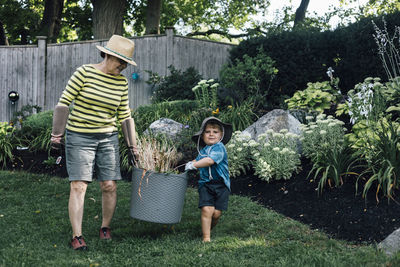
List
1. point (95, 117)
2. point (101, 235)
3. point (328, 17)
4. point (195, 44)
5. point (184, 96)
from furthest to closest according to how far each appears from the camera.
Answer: point (328, 17) → point (195, 44) → point (184, 96) → point (101, 235) → point (95, 117)

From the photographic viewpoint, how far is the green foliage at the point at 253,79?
8.84 m

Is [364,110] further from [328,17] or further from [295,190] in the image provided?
[328,17]

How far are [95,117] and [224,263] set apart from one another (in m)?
1.54

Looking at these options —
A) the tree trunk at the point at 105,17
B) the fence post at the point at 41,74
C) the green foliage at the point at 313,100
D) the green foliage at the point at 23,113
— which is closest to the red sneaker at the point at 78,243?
the green foliage at the point at 313,100

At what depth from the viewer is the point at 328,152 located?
5.00m

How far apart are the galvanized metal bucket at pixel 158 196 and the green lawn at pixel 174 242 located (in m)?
0.22

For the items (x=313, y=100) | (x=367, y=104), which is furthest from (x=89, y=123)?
(x=313, y=100)

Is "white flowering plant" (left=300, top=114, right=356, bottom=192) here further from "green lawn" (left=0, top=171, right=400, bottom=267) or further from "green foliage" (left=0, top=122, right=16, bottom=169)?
"green foliage" (left=0, top=122, right=16, bottom=169)

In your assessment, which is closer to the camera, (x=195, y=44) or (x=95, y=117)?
(x=95, y=117)

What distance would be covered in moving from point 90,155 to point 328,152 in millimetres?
2714

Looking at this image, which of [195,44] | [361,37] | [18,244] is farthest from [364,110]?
[195,44]

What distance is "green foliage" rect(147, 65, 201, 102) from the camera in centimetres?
→ 989

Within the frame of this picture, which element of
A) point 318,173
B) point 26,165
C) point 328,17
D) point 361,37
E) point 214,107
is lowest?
point 26,165

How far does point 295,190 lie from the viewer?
504cm
